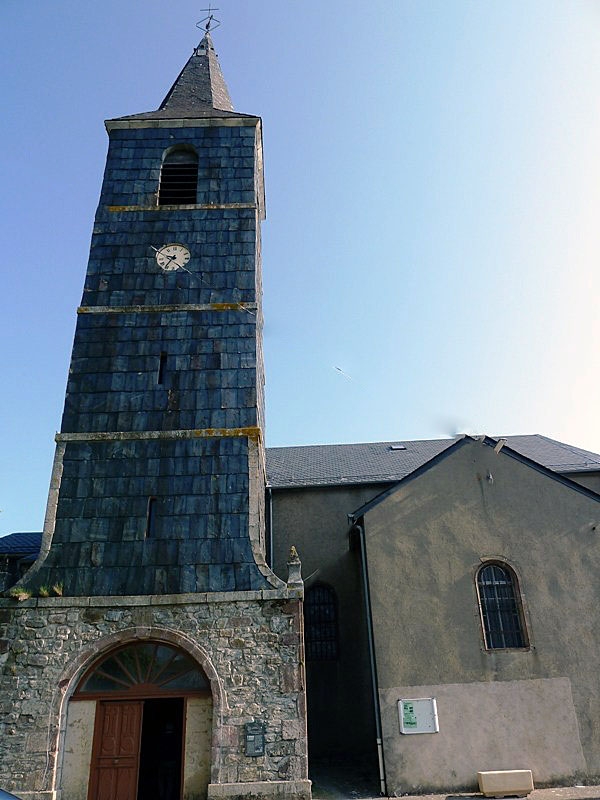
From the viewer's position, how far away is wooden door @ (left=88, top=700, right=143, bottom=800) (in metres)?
11.1

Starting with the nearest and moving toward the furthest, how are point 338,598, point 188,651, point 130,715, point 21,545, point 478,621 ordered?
point 130,715, point 188,651, point 478,621, point 338,598, point 21,545

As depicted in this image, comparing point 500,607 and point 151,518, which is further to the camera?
point 500,607

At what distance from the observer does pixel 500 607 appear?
13727 millimetres

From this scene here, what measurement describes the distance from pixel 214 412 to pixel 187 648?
4780mm

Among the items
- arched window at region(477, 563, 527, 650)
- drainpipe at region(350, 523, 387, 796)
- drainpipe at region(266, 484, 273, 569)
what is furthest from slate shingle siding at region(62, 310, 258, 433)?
arched window at region(477, 563, 527, 650)

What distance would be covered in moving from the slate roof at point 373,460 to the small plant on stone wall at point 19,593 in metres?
7.17

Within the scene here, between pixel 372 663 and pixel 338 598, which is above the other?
pixel 338 598

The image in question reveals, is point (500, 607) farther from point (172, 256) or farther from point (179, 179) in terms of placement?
point (179, 179)

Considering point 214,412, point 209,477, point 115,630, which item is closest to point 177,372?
point 214,412

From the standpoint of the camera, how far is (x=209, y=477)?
44.0 ft

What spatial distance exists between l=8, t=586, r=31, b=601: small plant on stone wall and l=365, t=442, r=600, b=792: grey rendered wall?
670 cm

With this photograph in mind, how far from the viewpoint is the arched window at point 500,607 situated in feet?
44.0

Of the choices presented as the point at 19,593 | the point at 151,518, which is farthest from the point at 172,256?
the point at 19,593

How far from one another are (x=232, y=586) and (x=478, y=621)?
5.13m
